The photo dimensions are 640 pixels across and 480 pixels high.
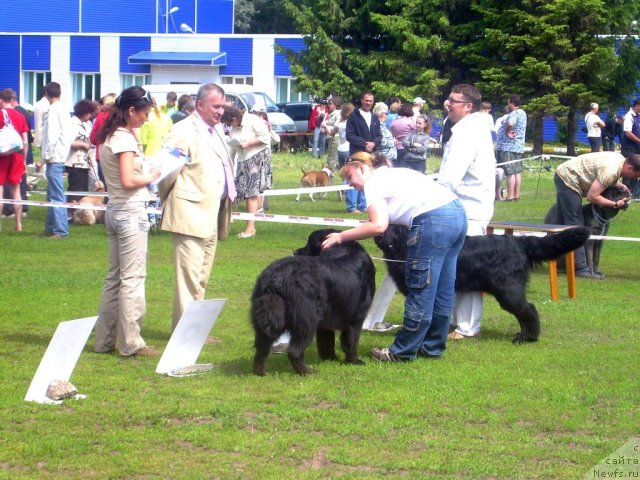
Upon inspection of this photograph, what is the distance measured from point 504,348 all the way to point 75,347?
340 cm

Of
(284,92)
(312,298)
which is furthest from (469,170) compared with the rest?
(284,92)

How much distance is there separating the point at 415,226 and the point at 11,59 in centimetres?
4956

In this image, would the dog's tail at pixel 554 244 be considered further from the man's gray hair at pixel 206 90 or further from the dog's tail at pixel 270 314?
the man's gray hair at pixel 206 90

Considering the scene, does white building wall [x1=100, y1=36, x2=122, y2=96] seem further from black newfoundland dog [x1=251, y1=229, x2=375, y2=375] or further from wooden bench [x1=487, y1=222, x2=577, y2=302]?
black newfoundland dog [x1=251, y1=229, x2=375, y2=375]

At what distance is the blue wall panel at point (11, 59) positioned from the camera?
52438mm

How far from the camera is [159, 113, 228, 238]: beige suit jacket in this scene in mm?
7164

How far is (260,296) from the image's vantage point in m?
6.41

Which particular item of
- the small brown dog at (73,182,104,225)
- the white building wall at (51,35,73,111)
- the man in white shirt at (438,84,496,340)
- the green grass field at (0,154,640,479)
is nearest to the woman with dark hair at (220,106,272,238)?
the small brown dog at (73,182,104,225)

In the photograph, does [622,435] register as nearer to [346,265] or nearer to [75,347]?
[346,265]

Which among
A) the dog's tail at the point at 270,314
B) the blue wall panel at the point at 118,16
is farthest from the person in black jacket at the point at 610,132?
the blue wall panel at the point at 118,16

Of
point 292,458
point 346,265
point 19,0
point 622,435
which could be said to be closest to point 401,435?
point 292,458

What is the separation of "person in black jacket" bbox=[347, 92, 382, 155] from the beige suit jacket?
8.53 metres

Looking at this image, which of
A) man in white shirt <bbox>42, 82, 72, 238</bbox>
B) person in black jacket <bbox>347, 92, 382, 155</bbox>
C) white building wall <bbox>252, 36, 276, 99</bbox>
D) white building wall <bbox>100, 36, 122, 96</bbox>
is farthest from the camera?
white building wall <bbox>100, 36, 122, 96</bbox>

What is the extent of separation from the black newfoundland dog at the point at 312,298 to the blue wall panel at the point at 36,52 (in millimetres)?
47643
